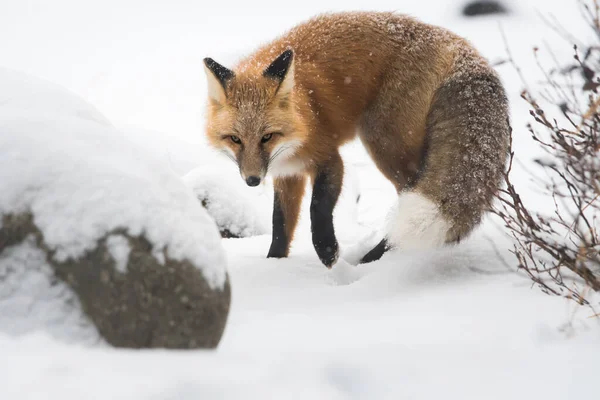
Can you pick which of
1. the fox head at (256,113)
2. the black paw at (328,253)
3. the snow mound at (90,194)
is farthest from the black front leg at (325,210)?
the snow mound at (90,194)

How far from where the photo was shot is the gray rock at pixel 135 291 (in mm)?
1665

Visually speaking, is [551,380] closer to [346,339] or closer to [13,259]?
[346,339]

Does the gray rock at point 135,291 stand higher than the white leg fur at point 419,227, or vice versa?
the gray rock at point 135,291

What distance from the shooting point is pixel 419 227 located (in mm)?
2934

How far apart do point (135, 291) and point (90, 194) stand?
351 millimetres

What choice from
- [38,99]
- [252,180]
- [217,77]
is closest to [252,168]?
[252,180]

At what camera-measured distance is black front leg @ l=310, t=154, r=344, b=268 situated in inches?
148

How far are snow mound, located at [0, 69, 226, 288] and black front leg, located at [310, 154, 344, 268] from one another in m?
1.85

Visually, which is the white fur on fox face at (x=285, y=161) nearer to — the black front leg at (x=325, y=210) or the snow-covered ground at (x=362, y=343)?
the black front leg at (x=325, y=210)

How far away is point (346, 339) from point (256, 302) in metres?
0.80

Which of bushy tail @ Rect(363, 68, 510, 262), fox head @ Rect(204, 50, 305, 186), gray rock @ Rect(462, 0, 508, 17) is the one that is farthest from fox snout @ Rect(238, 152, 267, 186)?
gray rock @ Rect(462, 0, 508, 17)

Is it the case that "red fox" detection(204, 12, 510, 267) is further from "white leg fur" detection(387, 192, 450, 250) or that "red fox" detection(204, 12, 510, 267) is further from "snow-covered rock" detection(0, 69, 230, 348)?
"snow-covered rock" detection(0, 69, 230, 348)

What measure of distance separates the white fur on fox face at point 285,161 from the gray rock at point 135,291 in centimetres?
192

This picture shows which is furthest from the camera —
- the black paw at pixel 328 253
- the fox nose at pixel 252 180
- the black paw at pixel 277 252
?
the black paw at pixel 277 252
